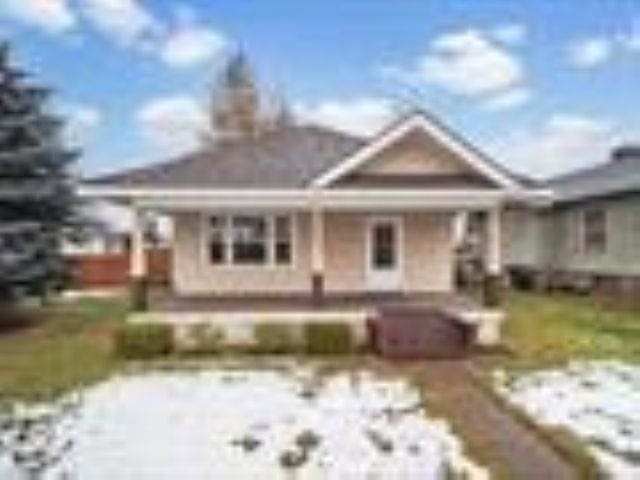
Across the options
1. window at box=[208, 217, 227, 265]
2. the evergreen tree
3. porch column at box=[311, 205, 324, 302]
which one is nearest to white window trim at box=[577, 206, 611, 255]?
window at box=[208, 217, 227, 265]

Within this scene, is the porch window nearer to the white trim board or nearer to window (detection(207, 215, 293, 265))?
window (detection(207, 215, 293, 265))

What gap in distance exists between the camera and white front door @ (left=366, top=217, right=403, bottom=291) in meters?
30.5

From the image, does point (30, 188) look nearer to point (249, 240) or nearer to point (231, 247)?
point (231, 247)

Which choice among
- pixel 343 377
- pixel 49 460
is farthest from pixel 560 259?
pixel 49 460

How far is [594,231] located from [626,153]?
8.30 meters

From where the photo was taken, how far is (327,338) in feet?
78.1

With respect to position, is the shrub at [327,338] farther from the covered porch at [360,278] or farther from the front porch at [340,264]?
the front porch at [340,264]

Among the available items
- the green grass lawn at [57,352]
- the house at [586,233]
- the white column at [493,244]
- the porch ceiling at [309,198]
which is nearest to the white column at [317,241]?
the porch ceiling at [309,198]

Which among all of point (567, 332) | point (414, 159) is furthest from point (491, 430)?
point (414, 159)

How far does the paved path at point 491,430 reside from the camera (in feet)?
42.5

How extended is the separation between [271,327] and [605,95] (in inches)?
1213

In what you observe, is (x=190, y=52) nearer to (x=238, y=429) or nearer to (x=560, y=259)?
(x=560, y=259)

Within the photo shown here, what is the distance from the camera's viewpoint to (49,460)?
13.4 meters

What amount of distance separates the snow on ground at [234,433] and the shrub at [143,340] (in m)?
2.83
